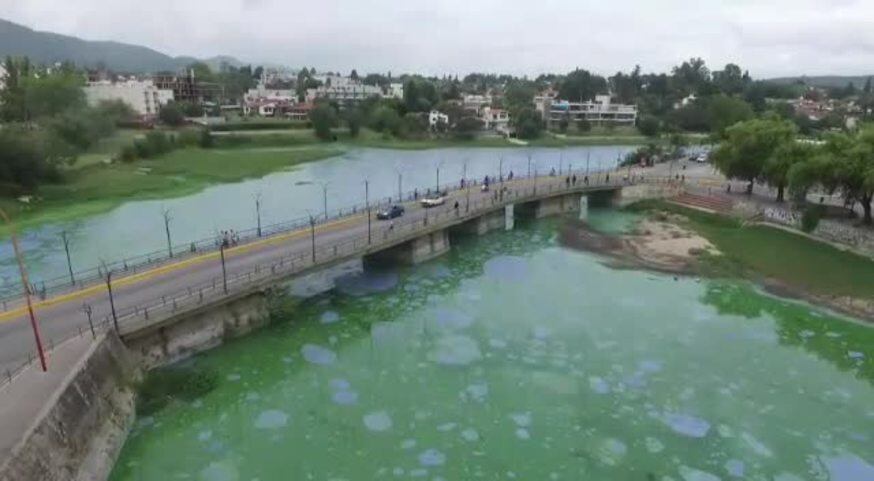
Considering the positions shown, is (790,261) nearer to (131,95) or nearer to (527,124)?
(527,124)

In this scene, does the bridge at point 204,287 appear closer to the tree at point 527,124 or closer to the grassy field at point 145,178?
the grassy field at point 145,178

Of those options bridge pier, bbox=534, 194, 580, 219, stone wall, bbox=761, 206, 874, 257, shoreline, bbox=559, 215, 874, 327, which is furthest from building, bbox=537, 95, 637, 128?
stone wall, bbox=761, 206, 874, 257

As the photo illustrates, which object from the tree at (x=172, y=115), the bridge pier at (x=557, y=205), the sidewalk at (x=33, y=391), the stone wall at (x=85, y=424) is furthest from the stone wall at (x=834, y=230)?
the tree at (x=172, y=115)

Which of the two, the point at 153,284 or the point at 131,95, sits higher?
the point at 131,95

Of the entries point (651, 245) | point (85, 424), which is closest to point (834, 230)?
point (651, 245)

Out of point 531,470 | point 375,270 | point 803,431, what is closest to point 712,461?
point 803,431

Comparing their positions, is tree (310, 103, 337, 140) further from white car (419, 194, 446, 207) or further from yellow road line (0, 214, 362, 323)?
yellow road line (0, 214, 362, 323)
